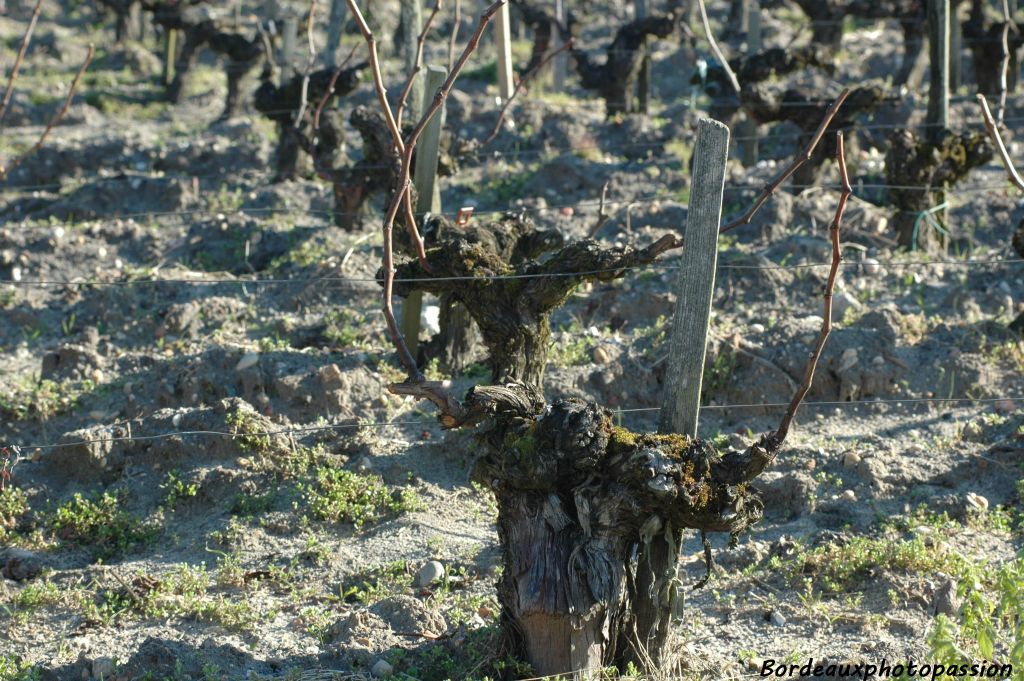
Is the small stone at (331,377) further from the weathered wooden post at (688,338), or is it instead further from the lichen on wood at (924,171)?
the lichen on wood at (924,171)

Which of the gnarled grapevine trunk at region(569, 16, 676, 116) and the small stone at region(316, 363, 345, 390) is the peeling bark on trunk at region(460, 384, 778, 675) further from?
the gnarled grapevine trunk at region(569, 16, 676, 116)

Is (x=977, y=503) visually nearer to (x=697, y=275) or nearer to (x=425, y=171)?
(x=697, y=275)

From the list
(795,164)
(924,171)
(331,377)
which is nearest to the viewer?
(795,164)

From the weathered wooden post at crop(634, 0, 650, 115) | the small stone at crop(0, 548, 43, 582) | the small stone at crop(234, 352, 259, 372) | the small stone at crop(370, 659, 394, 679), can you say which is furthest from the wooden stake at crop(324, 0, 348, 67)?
the small stone at crop(370, 659, 394, 679)

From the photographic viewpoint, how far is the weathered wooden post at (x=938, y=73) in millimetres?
9398

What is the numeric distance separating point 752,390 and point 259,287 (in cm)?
391

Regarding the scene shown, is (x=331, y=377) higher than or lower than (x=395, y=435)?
higher

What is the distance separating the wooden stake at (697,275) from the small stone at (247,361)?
361 cm

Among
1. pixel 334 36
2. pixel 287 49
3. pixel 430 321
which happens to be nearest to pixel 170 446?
pixel 430 321

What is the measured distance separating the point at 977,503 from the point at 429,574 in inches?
112

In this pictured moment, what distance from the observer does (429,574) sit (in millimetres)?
5836

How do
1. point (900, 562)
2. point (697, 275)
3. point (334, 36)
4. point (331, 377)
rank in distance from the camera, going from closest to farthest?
1. point (697, 275)
2. point (900, 562)
3. point (331, 377)
4. point (334, 36)

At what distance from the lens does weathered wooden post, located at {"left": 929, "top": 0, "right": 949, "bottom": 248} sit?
30.8 ft

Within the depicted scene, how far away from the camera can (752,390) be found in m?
7.52
